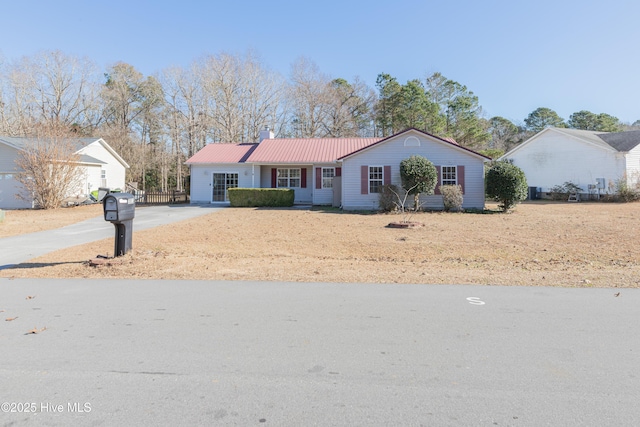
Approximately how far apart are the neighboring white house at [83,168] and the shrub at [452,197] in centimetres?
2187

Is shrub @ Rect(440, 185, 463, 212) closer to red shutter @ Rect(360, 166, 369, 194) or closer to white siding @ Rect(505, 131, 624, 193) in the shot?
red shutter @ Rect(360, 166, 369, 194)

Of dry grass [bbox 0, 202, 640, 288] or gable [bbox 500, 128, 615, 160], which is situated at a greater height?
gable [bbox 500, 128, 615, 160]

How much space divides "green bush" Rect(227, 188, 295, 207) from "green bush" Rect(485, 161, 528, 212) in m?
11.0

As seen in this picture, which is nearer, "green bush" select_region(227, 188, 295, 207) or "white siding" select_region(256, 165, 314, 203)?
"green bush" select_region(227, 188, 295, 207)

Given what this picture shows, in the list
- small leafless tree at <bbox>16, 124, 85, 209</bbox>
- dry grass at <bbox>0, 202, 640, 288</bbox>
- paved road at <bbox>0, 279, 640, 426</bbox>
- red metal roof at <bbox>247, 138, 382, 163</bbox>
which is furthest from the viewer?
red metal roof at <bbox>247, 138, 382, 163</bbox>

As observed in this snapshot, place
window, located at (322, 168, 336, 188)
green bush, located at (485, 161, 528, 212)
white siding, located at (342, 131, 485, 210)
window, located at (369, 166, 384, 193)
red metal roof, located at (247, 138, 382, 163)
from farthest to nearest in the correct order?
red metal roof, located at (247, 138, 382, 163) → window, located at (322, 168, 336, 188) → window, located at (369, 166, 384, 193) → white siding, located at (342, 131, 485, 210) → green bush, located at (485, 161, 528, 212)

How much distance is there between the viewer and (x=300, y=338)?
397 centimetres

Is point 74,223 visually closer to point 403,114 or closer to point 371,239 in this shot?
point 371,239

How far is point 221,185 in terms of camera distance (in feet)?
82.8

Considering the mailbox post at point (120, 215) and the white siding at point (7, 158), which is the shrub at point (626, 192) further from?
the white siding at point (7, 158)

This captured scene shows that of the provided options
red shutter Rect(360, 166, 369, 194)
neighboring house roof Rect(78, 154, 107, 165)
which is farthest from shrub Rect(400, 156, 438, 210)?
neighboring house roof Rect(78, 154, 107, 165)

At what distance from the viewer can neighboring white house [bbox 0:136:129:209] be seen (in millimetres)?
22311

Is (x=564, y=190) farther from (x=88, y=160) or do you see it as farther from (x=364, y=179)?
(x=88, y=160)

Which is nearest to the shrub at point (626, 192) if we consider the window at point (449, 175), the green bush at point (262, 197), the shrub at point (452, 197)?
the window at point (449, 175)
